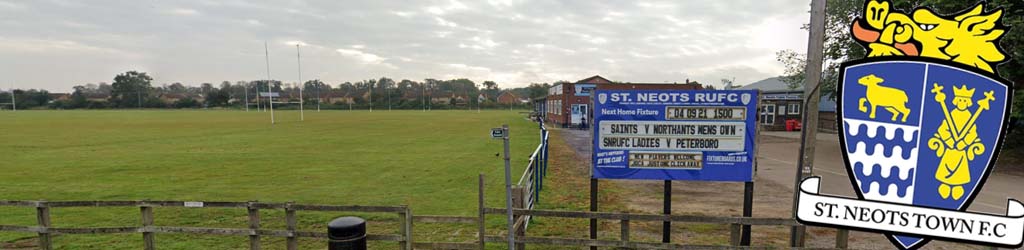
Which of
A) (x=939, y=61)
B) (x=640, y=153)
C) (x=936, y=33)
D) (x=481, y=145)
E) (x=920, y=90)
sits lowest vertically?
(x=481, y=145)

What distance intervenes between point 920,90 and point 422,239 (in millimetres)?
6365

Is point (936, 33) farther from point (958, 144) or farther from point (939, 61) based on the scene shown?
point (958, 144)

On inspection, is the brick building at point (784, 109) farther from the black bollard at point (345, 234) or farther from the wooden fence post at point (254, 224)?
the wooden fence post at point (254, 224)

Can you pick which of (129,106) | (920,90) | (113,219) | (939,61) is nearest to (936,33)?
(939,61)

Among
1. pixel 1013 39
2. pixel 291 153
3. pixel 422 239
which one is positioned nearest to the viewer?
pixel 422 239

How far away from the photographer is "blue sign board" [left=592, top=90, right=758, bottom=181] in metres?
5.55

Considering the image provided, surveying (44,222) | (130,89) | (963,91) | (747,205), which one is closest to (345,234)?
(44,222)

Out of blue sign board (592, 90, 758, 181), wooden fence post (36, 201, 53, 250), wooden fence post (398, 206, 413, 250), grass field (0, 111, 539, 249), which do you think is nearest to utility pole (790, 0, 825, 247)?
blue sign board (592, 90, 758, 181)

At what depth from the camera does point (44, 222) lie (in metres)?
5.56

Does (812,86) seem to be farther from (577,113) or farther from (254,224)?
(577,113)

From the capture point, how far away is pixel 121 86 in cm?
12925

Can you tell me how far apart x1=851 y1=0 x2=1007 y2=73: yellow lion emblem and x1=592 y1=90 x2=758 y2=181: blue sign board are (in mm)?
2063

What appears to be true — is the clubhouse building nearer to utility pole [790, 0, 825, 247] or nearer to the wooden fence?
utility pole [790, 0, 825, 247]

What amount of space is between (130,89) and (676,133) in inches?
6706
